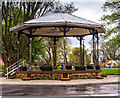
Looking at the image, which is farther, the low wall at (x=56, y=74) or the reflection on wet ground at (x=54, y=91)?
the low wall at (x=56, y=74)

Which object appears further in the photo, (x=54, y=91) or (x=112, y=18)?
(x=112, y=18)

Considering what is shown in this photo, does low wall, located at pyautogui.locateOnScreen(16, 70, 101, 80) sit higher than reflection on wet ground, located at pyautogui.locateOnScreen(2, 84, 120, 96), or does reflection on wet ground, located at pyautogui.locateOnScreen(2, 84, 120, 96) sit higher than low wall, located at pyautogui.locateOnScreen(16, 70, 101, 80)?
low wall, located at pyautogui.locateOnScreen(16, 70, 101, 80)

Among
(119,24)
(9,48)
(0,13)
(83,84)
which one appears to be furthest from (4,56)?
(119,24)

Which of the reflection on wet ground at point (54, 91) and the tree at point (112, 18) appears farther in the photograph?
the tree at point (112, 18)

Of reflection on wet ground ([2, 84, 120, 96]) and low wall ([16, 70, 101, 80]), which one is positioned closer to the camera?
reflection on wet ground ([2, 84, 120, 96])

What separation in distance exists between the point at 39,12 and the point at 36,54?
10.7 m

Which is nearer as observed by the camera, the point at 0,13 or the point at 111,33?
the point at 0,13

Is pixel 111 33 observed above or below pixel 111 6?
below

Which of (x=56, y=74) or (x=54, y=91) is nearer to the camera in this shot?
(x=54, y=91)

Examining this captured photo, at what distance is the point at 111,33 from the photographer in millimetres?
30906

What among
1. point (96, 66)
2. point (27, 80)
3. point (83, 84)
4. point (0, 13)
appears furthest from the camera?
point (0, 13)

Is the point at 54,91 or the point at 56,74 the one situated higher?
the point at 56,74

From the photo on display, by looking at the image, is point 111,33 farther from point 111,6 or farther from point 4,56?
point 4,56

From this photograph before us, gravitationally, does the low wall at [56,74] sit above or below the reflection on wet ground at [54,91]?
above
